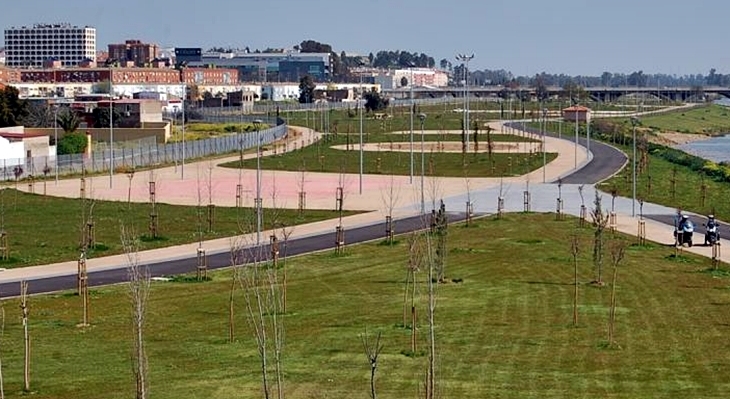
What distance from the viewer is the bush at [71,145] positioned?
9350cm

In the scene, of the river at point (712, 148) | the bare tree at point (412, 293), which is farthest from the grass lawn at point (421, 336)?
the river at point (712, 148)

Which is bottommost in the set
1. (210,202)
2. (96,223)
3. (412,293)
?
(96,223)

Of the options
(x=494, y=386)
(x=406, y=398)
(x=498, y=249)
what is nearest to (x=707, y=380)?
(x=494, y=386)

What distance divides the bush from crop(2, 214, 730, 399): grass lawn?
5497cm

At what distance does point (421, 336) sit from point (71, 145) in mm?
69719

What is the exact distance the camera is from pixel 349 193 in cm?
7169

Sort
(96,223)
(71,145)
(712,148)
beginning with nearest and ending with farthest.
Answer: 1. (96,223)
2. (71,145)
3. (712,148)

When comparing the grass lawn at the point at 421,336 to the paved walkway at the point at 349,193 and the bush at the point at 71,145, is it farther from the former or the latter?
the bush at the point at 71,145

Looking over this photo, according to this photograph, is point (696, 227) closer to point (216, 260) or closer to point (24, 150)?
point (216, 260)

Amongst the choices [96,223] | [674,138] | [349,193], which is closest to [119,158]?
[349,193]

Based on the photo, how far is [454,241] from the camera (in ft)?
157

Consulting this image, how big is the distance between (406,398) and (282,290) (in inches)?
507

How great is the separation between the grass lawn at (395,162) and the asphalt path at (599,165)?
3766 millimetres

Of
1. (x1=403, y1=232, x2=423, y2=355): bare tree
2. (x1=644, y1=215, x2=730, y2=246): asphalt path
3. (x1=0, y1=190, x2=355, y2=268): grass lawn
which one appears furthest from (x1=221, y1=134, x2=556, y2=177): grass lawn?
(x1=403, y1=232, x2=423, y2=355): bare tree
